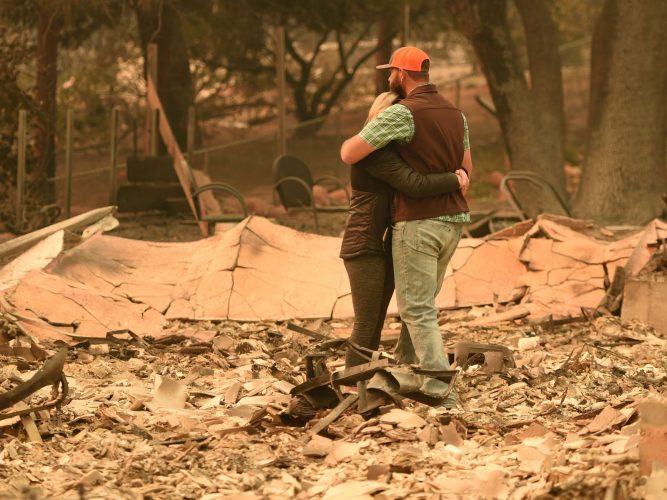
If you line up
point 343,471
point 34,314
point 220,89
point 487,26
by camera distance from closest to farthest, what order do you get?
point 343,471 < point 34,314 < point 487,26 < point 220,89

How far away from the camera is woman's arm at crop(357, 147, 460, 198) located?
6.08 meters

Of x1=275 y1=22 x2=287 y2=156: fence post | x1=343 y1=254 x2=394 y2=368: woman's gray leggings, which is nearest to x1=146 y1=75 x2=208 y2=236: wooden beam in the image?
x1=275 y1=22 x2=287 y2=156: fence post

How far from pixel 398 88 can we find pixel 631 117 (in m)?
8.11

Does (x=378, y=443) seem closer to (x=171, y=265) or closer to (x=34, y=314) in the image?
(x=34, y=314)

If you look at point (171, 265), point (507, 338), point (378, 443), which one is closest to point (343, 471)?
point (378, 443)

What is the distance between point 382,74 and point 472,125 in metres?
5.25

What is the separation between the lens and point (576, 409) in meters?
6.56

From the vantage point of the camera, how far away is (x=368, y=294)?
6391 millimetres

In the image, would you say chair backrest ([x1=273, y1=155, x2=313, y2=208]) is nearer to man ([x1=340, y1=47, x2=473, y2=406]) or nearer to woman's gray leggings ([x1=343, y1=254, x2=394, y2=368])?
woman's gray leggings ([x1=343, y1=254, x2=394, y2=368])

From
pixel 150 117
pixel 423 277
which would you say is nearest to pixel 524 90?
pixel 150 117

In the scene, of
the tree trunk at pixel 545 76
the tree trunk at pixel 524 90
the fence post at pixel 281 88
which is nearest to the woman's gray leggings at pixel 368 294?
the tree trunk at pixel 524 90

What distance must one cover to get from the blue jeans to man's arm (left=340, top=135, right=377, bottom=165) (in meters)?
0.43

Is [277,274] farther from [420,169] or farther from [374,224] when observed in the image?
[420,169]

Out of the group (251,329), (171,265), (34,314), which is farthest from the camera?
(171,265)
